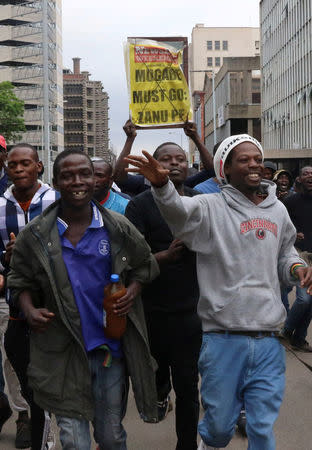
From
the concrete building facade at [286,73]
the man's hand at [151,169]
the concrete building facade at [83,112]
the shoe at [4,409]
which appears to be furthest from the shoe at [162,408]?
the concrete building facade at [83,112]

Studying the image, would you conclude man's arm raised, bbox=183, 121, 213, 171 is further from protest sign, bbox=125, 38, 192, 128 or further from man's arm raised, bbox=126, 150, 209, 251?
man's arm raised, bbox=126, 150, 209, 251

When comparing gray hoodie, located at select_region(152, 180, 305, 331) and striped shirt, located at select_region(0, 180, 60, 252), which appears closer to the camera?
gray hoodie, located at select_region(152, 180, 305, 331)

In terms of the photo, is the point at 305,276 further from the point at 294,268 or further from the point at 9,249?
the point at 9,249

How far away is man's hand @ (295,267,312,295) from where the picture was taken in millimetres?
3621

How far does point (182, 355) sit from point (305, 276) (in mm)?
1086

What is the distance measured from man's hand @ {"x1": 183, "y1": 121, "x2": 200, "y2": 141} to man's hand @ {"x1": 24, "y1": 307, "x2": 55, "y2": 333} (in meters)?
2.44

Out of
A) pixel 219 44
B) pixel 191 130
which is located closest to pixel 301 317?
pixel 191 130

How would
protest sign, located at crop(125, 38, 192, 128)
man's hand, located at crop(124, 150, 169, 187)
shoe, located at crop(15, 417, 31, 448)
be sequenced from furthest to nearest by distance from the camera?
1. protest sign, located at crop(125, 38, 192, 128)
2. shoe, located at crop(15, 417, 31, 448)
3. man's hand, located at crop(124, 150, 169, 187)

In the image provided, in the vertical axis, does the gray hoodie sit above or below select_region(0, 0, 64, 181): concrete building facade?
below

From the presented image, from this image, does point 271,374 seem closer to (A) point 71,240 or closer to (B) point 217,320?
(B) point 217,320

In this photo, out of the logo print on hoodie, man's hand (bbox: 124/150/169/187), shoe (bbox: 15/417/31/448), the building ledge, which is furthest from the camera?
the building ledge

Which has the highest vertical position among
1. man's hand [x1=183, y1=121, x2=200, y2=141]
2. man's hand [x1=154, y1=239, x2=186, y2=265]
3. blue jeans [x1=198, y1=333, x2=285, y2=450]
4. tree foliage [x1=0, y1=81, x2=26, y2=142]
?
tree foliage [x1=0, y1=81, x2=26, y2=142]

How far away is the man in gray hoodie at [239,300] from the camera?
3582 millimetres

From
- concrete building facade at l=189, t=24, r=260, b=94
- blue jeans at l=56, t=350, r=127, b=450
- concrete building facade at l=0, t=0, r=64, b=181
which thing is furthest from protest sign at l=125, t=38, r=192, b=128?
concrete building facade at l=189, t=24, r=260, b=94
